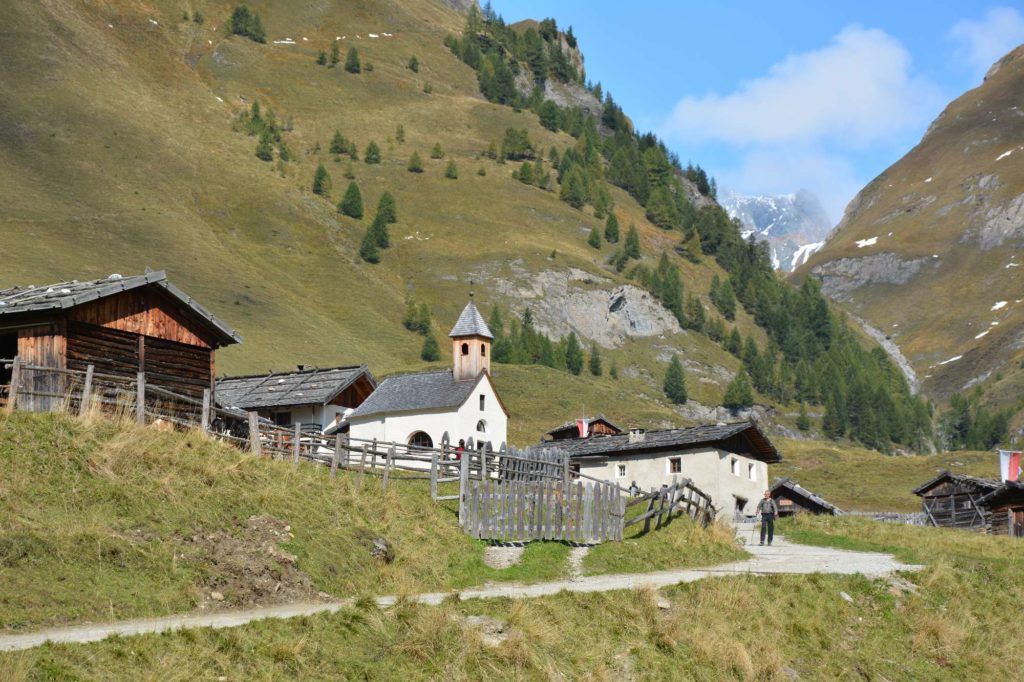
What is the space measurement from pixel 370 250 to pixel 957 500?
116 metres

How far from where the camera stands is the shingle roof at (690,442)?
178ft

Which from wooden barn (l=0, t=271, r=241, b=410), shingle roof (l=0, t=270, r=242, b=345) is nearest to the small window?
wooden barn (l=0, t=271, r=241, b=410)

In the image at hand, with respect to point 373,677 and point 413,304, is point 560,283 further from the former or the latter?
point 373,677

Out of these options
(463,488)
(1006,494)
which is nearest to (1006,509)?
(1006,494)

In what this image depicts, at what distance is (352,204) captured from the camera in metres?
176

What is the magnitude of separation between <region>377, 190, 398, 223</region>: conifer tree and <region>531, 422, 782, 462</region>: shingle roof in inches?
4767

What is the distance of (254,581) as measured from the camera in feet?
58.9

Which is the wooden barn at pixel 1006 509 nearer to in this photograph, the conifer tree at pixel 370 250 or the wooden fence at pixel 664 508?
the wooden fence at pixel 664 508

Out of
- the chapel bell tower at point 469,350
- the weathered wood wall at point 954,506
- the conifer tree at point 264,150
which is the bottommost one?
the weathered wood wall at point 954,506

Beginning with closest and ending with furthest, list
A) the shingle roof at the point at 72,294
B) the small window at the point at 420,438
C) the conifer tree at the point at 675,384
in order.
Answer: the shingle roof at the point at 72,294 → the small window at the point at 420,438 → the conifer tree at the point at 675,384

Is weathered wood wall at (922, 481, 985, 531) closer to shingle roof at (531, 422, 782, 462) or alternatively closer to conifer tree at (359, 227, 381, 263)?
shingle roof at (531, 422, 782, 462)

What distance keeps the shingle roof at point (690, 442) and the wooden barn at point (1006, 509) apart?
11460 mm

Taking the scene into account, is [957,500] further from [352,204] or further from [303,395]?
[352,204]

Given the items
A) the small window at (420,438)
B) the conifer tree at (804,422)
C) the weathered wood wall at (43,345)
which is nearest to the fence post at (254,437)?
the weathered wood wall at (43,345)
